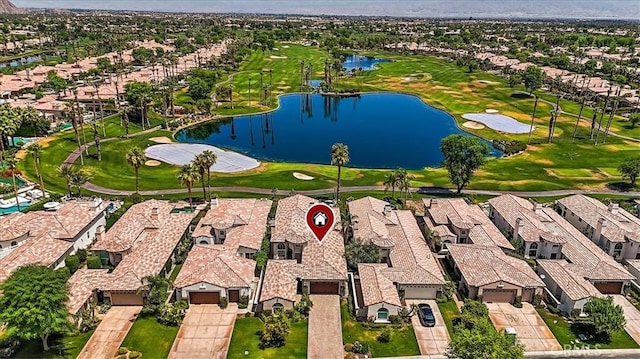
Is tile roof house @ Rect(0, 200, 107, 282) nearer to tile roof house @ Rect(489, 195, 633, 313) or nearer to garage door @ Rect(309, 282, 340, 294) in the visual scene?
garage door @ Rect(309, 282, 340, 294)

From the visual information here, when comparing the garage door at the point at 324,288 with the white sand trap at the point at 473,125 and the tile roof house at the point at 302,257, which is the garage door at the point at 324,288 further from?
the white sand trap at the point at 473,125

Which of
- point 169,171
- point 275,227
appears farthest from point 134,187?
point 275,227

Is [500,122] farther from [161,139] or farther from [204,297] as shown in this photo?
[204,297]

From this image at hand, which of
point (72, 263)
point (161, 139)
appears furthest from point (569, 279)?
point (161, 139)

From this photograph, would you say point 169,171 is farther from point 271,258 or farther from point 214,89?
point 214,89

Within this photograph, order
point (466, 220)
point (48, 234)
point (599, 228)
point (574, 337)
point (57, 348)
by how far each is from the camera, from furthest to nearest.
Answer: point (466, 220)
point (599, 228)
point (48, 234)
point (574, 337)
point (57, 348)

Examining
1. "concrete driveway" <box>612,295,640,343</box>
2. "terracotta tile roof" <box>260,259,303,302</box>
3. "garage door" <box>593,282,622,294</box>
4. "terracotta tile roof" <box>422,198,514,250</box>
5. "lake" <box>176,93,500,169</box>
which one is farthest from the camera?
"lake" <box>176,93,500,169</box>

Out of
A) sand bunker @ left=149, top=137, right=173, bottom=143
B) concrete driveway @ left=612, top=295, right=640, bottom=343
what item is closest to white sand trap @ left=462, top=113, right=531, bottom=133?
concrete driveway @ left=612, top=295, right=640, bottom=343
